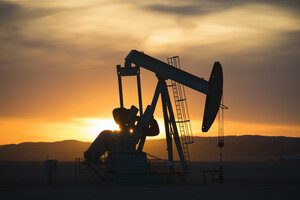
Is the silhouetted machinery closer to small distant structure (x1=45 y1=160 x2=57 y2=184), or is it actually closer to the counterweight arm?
the counterweight arm

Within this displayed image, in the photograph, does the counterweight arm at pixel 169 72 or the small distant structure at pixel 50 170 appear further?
the counterweight arm at pixel 169 72

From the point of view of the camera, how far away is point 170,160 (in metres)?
32.1

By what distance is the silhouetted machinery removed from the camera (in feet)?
96.7

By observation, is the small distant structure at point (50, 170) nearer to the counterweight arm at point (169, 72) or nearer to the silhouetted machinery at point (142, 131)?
the silhouetted machinery at point (142, 131)

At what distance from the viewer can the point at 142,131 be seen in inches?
1202

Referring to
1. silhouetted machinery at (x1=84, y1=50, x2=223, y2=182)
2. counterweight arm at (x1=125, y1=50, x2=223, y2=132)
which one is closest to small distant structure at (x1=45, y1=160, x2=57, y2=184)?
silhouetted machinery at (x1=84, y1=50, x2=223, y2=182)

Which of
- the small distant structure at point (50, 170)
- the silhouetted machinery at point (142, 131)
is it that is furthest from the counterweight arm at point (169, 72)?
the small distant structure at point (50, 170)

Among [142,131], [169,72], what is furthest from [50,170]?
[169,72]

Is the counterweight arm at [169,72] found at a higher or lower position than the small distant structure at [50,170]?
higher

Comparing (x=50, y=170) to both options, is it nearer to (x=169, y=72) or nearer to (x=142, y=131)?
(x=142, y=131)

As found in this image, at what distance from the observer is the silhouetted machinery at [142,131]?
2948cm

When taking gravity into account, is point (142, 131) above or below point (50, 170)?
above

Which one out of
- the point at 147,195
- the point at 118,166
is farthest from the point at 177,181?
the point at 147,195

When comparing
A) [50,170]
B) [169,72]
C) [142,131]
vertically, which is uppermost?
[169,72]
